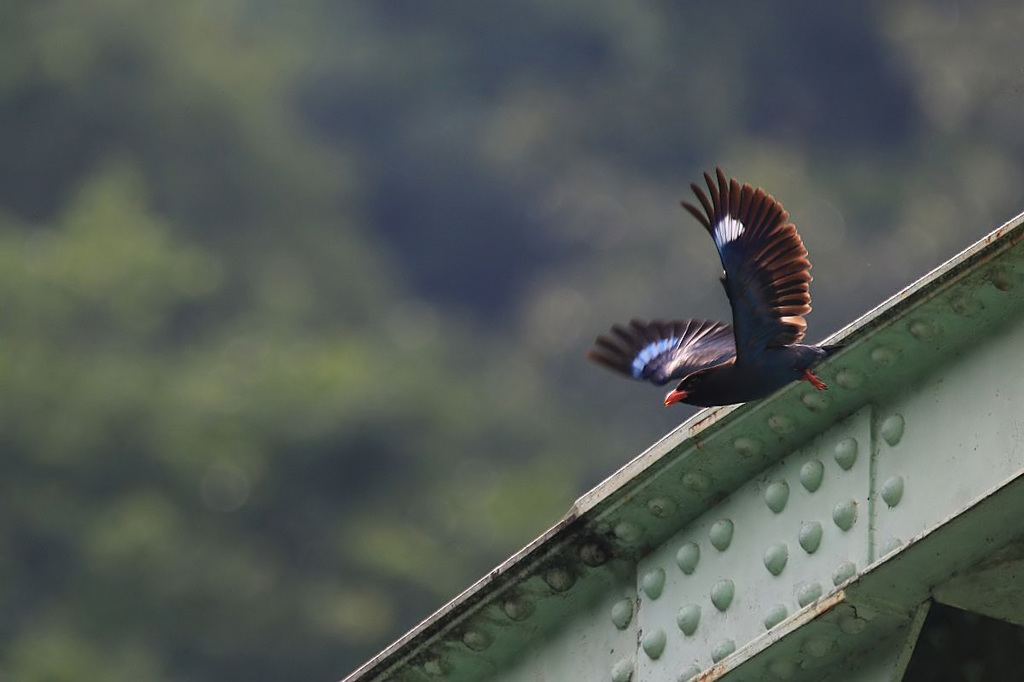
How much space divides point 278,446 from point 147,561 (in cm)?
427

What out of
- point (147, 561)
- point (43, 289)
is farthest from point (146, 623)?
point (43, 289)

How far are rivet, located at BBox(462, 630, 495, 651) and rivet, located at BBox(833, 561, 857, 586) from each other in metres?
1.36

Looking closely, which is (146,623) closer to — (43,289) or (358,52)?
(43,289)

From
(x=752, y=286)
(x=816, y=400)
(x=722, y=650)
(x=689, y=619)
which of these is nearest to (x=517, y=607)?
(x=689, y=619)

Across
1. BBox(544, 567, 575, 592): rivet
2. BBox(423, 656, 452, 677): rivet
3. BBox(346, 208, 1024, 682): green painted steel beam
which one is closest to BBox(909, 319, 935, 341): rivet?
BBox(346, 208, 1024, 682): green painted steel beam

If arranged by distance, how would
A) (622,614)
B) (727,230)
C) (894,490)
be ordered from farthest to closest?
(727,230)
(622,614)
(894,490)

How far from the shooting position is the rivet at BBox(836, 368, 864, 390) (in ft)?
20.1

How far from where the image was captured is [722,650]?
6.34 metres

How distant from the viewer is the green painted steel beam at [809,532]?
5.70m

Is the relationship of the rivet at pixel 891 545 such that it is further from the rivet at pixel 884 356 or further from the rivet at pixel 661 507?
the rivet at pixel 661 507

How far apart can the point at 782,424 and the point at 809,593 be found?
19.5 inches

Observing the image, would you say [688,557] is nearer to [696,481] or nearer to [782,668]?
[696,481]

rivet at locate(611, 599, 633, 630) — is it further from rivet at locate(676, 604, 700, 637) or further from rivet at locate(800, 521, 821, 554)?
rivet at locate(800, 521, 821, 554)

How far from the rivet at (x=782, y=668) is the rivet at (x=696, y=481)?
0.74 m
